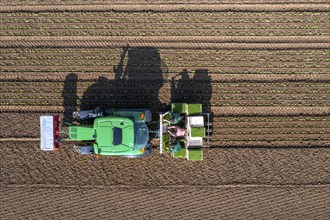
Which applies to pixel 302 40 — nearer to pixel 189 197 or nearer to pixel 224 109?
pixel 224 109

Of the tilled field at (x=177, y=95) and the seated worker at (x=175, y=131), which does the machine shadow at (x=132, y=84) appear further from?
the seated worker at (x=175, y=131)

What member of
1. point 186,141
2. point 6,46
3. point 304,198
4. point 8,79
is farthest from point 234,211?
point 6,46

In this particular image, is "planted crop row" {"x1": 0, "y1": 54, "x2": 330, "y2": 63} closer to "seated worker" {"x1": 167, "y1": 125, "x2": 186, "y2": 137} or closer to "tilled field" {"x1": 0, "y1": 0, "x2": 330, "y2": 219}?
"tilled field" {"x1": 0, "y1": 0, "x2": 330, "y2": 219}

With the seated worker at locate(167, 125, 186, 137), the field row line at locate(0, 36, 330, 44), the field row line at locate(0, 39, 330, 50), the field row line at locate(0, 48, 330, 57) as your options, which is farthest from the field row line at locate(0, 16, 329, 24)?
the seated worker at locate(167, 125, 186, 137)

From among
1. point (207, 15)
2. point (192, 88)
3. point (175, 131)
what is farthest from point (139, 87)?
point (207, 15)

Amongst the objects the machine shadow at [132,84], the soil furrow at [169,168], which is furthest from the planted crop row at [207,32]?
the soil furrow at [169,168]

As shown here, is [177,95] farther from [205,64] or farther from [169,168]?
[169,168]
